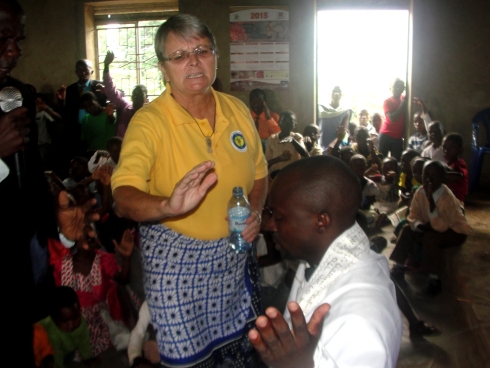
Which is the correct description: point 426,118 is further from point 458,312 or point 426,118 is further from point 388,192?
point 458,312

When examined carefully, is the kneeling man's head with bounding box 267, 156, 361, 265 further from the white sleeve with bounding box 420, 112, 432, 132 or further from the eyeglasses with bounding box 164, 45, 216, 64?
the white sleeve with bounding box 420, 112, 432, 132

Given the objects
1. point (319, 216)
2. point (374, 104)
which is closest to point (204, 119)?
point (319, 216)

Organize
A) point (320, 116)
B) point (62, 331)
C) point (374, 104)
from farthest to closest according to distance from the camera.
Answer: point (374, 104), point (320, 116), point (62, 331)

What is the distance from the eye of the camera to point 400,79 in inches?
328

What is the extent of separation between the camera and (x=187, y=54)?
2002 mm

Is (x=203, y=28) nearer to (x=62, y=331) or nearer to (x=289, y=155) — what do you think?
(x=62, y=331)

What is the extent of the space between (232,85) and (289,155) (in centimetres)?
268

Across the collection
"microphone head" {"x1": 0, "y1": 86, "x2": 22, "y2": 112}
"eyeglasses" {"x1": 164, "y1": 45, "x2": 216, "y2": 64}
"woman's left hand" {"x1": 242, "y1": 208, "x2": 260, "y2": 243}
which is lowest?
"woman's left hand" {"x1": 242, "y1": 208, "x2": 260, "y2": 243}

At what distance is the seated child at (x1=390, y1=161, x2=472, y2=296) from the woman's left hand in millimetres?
2790

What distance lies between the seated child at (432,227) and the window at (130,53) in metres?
5.55

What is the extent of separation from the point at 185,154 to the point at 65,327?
1828 millimetres

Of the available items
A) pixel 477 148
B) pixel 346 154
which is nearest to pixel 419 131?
pixel 477 148

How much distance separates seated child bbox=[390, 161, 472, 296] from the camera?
14.4 ft

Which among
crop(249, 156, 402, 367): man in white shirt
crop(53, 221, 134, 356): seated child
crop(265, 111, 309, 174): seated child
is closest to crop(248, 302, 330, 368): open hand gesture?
crop(249, 156, 402, 367): man in white shirt
